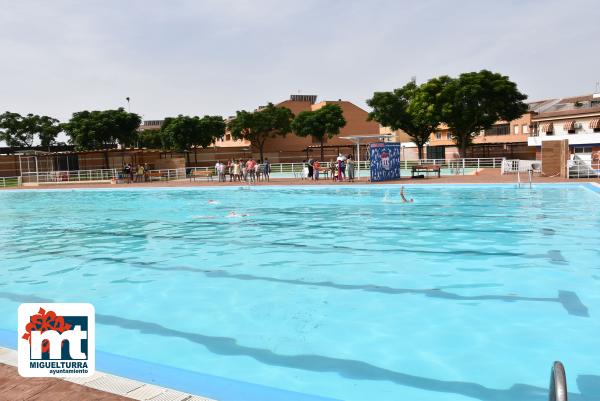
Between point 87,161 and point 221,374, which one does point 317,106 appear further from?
point 221,374

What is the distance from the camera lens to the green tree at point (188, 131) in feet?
209

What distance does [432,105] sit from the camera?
48.1 metres

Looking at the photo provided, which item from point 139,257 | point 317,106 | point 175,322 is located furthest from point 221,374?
point 317,106

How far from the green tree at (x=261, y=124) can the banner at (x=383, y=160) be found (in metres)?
41.0

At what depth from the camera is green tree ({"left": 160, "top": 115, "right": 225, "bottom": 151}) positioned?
63.7 meters

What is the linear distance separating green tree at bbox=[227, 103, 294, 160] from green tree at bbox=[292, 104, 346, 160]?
1709 mm

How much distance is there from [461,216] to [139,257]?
9106 mm

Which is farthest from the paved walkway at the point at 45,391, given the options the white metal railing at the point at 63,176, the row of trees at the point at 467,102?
the row of trees at the point at 467,102

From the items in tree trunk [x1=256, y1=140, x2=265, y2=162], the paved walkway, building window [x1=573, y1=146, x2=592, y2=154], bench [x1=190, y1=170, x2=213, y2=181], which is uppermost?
tree trunk [x1=256, y1=140, x2=265, y2=162]

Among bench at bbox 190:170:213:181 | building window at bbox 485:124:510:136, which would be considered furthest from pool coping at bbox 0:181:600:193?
building window at bbox 485:124:510:136

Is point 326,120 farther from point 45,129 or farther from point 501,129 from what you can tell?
point 45,129
